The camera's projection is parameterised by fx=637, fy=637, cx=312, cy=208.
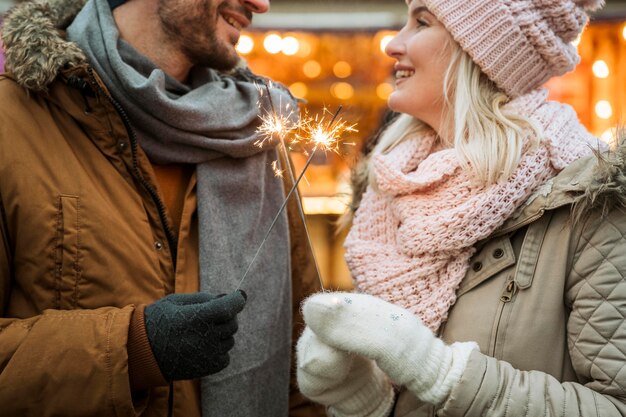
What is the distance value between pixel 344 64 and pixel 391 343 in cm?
468

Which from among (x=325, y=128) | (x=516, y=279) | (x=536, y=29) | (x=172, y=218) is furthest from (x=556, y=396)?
(x=172, y=218)

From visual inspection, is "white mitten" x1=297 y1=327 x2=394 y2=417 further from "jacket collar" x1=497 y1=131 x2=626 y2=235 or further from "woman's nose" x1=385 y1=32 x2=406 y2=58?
"woman's nose" x1=385 y1=32 x2=406 y2=58

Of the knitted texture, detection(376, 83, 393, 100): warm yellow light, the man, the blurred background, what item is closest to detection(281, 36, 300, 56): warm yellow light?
the blurred background

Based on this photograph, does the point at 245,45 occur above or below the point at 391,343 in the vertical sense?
above

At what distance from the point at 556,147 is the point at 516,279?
0.44 m

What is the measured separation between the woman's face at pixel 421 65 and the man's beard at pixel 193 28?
63 centimetres

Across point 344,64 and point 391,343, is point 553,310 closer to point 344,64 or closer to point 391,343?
point 391,343

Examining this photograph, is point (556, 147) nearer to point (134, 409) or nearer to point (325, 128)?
point (325, 128)

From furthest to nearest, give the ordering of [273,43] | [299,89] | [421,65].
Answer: [299,89] < [273,43] < [421,65]

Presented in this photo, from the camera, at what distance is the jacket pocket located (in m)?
1.82

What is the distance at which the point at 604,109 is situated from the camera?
17.7ft

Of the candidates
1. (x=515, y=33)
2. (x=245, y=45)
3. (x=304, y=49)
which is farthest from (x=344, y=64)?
(x=515, y=33)

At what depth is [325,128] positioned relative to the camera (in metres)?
1.70

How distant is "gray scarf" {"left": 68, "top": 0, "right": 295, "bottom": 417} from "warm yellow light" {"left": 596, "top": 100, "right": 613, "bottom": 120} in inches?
154
